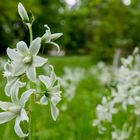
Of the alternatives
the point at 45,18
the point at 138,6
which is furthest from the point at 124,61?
the point at 45,18

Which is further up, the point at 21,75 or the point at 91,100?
the point at 91,100

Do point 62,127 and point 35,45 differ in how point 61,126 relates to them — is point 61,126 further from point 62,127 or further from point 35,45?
point 35,45

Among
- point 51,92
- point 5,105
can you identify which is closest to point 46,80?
point 51,92

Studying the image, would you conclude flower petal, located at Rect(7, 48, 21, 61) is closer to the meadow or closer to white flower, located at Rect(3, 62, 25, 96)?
white flower, located at Rect(3, 62, 25, 96)

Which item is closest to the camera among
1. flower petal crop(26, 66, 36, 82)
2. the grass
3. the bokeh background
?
flower petal crop(26, 66, 36, 82)

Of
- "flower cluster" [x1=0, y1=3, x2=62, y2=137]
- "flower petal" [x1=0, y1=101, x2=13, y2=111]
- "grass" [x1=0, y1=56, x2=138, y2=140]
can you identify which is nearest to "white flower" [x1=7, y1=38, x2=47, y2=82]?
"flower cluster" [x1=0, y1=3, x2=62, y2=137]

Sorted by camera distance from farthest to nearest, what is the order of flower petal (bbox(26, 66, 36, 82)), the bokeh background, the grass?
the bokeh background < the grass < flower petal (bbox(26, 66, 36, 82))

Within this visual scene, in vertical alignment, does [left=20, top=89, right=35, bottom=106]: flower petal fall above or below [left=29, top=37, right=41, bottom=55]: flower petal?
below

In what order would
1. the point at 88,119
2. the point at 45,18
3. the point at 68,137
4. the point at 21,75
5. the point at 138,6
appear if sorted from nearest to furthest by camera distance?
the point at 21,75 → the point at 68,137 → the point at 88,119 → the point at 138,6 → the point at 45,18

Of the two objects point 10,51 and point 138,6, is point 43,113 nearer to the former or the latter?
point 10,51
